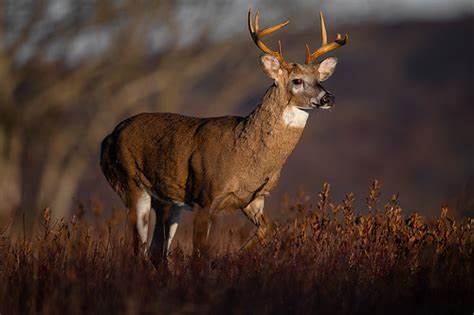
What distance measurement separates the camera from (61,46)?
693 inches

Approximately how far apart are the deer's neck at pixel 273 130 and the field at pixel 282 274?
87 cm

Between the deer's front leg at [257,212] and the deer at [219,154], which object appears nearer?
the deer at [219,154]

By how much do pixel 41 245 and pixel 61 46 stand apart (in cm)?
1195

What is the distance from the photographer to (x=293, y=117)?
7695 millimetres

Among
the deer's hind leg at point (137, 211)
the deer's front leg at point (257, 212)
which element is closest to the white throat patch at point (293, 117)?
the deer's front leg at point (257, 212)

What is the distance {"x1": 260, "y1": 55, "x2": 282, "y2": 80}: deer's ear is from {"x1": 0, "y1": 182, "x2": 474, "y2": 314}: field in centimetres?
139

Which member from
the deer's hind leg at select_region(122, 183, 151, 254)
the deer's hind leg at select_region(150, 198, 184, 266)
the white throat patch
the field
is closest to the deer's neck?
the white throat patch

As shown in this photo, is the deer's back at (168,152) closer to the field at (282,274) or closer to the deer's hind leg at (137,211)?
the deer's hind leg at (137,211)

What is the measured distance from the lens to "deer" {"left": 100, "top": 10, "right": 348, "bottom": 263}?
299 inches

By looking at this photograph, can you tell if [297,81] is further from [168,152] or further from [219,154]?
[168,152]

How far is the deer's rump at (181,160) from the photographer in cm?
758

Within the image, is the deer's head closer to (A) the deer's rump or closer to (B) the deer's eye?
(B) the deer's eye

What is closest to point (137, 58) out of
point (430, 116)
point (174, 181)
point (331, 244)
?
point (174, 181)

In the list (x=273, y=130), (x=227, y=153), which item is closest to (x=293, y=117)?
(x=273, y=130)
